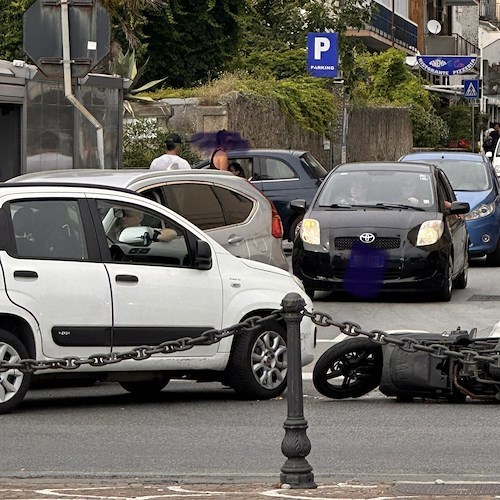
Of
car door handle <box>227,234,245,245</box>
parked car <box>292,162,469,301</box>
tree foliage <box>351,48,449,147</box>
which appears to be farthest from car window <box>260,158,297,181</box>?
tree foliage <box>351,48,449,147</box>

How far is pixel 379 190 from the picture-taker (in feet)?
66.1

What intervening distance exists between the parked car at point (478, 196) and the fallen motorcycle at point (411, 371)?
12141mm

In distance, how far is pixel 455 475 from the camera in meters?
8.91

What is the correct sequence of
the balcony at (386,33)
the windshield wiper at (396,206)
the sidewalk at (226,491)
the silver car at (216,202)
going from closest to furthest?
Result: the sidewalk at (226,491), the silver car at (216,202), the windshield wiper at (396,206), the balcony at (386,33)

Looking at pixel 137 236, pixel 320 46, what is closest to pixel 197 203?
pixel 137 236

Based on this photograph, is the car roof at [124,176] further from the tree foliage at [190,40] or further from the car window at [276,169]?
the tree foliage at [190,40]

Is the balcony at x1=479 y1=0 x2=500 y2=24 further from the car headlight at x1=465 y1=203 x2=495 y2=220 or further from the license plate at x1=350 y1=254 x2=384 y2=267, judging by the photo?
the license plate at x1=350 y1=254 x2=384 y2=267

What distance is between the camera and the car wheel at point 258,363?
12.1m

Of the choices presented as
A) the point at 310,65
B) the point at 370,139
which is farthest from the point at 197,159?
the point at 370,139

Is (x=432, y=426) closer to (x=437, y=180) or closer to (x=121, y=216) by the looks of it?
(x=121, y=216)

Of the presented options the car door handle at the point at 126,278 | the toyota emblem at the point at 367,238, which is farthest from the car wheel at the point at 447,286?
the car door handle at the point at 126,278

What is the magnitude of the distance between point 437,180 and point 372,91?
1303 inches

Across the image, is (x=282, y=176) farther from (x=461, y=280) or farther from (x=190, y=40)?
(x=190, y=40)

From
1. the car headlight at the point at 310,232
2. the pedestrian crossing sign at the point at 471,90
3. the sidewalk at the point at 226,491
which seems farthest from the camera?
the pedestrian crossing sign at the point at 471,90
